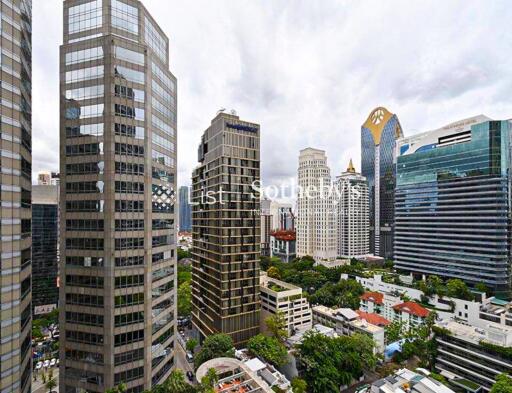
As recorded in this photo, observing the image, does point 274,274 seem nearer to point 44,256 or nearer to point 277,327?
point 277,327

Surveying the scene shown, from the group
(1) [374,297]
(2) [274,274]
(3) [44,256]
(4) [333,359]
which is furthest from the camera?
(2) [274,274]

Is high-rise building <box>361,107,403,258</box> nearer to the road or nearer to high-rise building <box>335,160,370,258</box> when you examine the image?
high-rise building <box>335,160,370,258</box>

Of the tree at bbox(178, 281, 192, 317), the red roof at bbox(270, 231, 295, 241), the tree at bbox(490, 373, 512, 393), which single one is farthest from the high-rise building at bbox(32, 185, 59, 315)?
the red roof at bbox(270, 231, 295, 241)

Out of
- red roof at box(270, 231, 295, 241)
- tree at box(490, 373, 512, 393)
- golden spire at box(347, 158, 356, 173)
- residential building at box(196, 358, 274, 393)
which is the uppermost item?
golden spire at box(347, 158, 356, 173)

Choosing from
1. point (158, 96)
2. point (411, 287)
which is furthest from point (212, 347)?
point (411, 287)

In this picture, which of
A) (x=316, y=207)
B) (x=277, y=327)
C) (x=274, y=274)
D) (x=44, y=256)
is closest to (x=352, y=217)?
(x=316, y=207)
